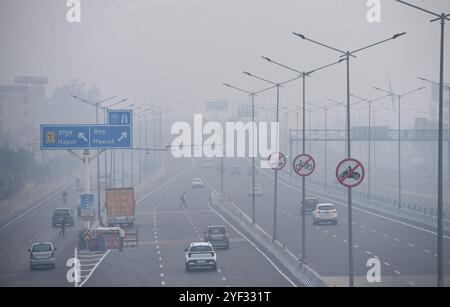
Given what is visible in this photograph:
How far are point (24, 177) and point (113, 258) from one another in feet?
254

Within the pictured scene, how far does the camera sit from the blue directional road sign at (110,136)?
6247 cm

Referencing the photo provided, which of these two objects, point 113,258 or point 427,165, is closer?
point 113,258

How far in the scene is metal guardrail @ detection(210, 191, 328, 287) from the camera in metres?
38.8

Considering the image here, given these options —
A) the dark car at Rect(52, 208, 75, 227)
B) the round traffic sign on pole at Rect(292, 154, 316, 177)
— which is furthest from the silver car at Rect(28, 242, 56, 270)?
the dark car at Rect(52, 208, 75, 227)

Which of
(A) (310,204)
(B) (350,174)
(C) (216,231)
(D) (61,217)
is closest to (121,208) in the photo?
(D) (61,217)

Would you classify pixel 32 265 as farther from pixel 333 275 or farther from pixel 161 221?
pixel 161 221

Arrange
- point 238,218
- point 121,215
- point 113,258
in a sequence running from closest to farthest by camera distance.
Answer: point 113,258, point 121,215, point 238,218

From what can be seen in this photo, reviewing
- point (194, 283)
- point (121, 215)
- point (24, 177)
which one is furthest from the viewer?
point (24, 177)

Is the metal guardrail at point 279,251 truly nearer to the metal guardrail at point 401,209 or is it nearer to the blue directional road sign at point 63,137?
the metal guardrail at point 401,209

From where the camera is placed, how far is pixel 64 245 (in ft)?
205

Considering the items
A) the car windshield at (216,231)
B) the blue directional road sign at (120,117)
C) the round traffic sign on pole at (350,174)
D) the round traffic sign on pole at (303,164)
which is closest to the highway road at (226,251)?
the car windshield at (216,231)

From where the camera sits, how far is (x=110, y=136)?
63500 millimetres
